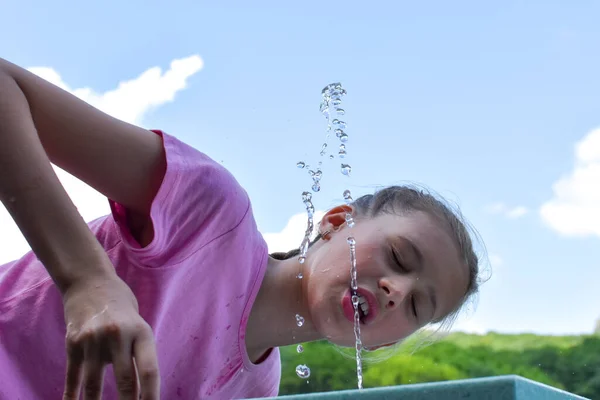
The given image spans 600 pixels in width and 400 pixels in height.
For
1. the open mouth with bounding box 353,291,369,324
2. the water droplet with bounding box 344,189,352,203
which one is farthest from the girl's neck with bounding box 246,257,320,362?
the water droplet with bounding box 344,189,352,203

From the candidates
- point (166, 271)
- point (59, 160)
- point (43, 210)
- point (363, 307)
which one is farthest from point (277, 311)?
point (43, 210)

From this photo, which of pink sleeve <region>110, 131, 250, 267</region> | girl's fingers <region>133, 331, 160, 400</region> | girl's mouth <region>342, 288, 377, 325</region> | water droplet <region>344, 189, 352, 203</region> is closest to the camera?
girl's fingers <region>133, 331, 160, 400</region>

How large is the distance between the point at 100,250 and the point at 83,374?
128 mm

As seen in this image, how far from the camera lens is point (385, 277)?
1146mm

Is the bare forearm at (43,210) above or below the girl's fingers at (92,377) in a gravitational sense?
above

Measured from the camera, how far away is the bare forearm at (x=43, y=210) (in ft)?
2.10

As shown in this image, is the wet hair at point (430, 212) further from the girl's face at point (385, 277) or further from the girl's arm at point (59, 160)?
the girl's arm at point (59, 160)

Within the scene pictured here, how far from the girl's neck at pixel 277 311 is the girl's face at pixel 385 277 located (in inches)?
1.0

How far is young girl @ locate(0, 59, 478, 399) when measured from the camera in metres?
0.63

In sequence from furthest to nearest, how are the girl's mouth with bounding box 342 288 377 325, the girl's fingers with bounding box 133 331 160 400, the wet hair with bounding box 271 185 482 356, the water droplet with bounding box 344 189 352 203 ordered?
the water droplet with bounding box 344 189 352 203
the wet hair with bounding box 271 185 482 356
the girl's mouth with bounding box 342 288 377 325
the girl's fingers with bounding box 133 331 160 400

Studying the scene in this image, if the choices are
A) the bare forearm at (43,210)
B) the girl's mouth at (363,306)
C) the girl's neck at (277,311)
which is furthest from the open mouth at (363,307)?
the bare forearm at (43,210)

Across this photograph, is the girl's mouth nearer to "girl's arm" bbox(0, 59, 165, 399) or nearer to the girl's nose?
the girl's nose

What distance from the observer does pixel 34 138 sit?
71cm

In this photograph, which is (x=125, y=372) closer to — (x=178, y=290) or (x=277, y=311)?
(x=178, y=290)
